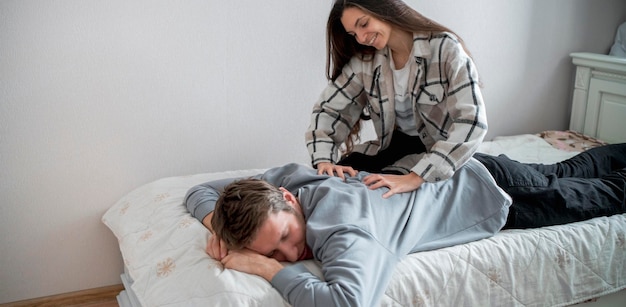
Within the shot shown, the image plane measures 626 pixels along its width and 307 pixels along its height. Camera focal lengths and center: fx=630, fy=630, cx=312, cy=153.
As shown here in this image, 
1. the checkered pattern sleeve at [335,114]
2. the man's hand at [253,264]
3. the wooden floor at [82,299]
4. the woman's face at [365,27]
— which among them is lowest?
the wooden floor at [82,299]

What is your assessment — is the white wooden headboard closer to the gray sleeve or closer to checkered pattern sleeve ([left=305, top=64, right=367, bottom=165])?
checkered pattern sleeve ([left=305, top=64, right=367, bottom=165])

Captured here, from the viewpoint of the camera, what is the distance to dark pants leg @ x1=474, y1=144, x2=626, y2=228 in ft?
5.48

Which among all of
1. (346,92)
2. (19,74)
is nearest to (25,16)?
(19,74)

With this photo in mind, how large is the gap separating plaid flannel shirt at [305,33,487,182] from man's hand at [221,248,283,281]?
0.49m

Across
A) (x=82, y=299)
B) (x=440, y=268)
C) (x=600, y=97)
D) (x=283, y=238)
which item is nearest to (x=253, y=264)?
(x=283, y=238)

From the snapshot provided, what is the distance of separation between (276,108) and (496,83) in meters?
0.97

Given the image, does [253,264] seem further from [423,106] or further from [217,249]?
[423,106]

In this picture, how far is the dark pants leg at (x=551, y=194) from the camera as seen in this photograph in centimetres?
167

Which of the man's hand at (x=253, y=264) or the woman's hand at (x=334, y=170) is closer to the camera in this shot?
the man's hand at (x=253, y=264)

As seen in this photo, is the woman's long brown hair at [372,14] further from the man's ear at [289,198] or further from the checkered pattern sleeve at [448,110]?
the man's ear at [289,198]

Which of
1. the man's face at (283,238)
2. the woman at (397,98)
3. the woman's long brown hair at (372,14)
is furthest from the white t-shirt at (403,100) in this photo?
the man's face at (283,238)

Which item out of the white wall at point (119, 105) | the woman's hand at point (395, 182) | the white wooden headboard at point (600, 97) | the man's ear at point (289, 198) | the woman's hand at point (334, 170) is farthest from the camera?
the white wooden headboard at point (600, 97)

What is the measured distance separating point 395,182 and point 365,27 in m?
0.41

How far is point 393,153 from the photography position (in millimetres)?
1897
